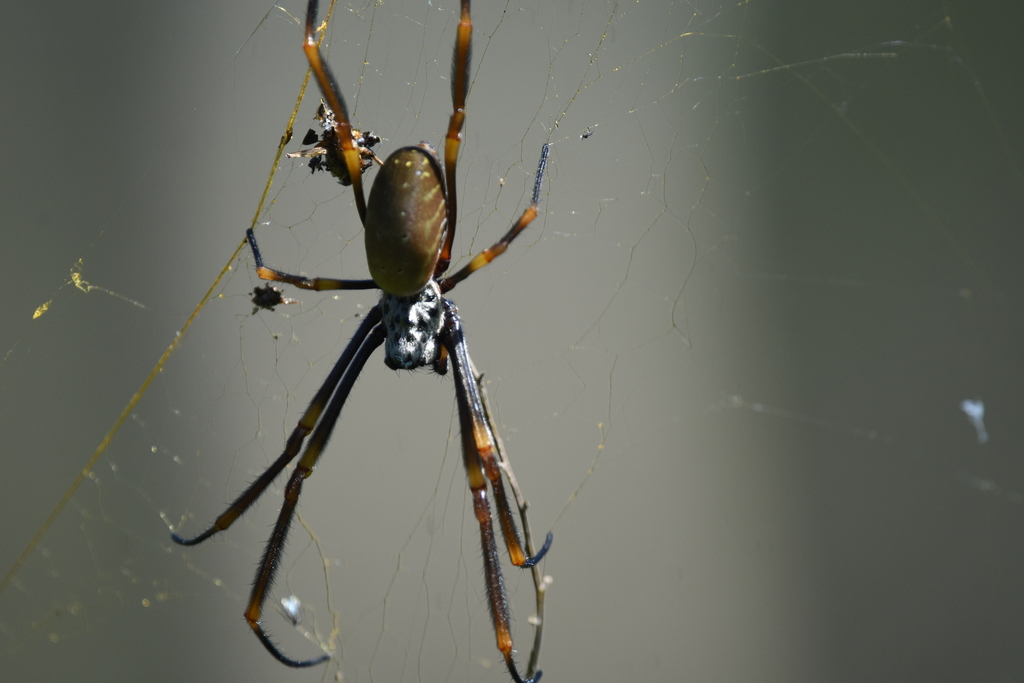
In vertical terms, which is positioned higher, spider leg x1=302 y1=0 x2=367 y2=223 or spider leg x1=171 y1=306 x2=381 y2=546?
spider leg x1=302 y1=0 x2=367 y2=223

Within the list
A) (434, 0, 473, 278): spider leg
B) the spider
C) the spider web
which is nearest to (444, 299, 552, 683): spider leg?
the spider

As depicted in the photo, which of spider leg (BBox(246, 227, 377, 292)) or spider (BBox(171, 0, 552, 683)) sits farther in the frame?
spider leg (BBox(246, 227, 377, 292))

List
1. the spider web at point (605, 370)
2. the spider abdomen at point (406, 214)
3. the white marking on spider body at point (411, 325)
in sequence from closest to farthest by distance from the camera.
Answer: the spider abdomen at point (406, 214) → the white marking on spider body at point (411, 325) → the spider web at point (605, 370)

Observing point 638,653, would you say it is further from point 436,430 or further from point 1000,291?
point 1000,291

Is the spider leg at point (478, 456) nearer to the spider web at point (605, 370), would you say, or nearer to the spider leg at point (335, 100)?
the spider leg at point (335, 100)

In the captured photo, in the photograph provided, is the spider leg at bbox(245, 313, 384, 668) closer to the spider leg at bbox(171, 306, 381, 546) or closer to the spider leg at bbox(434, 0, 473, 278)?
the spider leg at bbox(171, 306, 381, 546)

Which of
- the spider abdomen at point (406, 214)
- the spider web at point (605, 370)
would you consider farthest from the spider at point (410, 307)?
the spider web at point (605, 370)

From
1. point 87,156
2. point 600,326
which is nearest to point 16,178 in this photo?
point 87,156

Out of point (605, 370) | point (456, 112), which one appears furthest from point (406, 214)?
point (605, 370)
